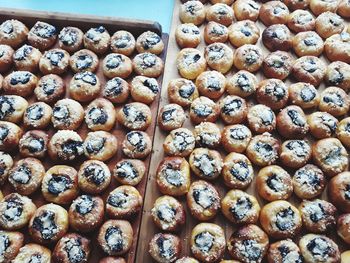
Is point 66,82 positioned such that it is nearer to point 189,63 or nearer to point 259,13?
point 189,63

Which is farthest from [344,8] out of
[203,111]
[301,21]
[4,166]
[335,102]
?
[4,166]

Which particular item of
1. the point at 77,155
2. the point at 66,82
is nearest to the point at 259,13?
the point at 66,82

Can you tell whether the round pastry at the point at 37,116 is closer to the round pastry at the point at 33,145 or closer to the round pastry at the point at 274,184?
the round pastry at the point at 33,145

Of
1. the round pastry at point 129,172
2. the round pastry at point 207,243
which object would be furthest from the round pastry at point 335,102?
the round pastry at point 129,172

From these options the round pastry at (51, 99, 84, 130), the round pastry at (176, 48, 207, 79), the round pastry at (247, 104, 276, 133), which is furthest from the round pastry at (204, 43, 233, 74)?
the round pastry at (51, 99, 84, 130)

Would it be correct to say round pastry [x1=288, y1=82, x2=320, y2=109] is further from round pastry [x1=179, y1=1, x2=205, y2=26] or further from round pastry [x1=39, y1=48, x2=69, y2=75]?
→ round pastry [x1=39, y1=48, x2=69, y2=75]

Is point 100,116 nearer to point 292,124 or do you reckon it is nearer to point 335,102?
point 292,124
